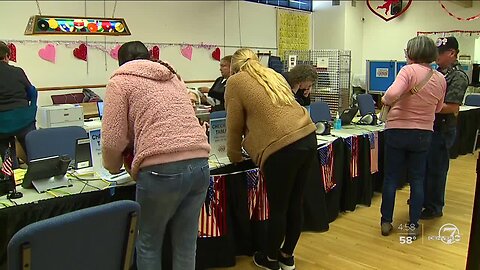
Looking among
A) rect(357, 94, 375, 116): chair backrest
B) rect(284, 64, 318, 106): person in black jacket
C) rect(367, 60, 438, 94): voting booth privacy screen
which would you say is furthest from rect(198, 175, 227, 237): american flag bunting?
rect(367, 60, 438, 94): voting booth privacy screen

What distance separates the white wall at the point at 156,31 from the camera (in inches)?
195

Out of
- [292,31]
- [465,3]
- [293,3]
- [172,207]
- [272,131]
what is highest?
[293,3]

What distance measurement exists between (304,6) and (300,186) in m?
6.97

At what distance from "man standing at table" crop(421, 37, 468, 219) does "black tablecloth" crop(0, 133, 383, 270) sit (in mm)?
496

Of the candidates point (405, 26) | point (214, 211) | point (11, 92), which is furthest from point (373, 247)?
point (405, 26)

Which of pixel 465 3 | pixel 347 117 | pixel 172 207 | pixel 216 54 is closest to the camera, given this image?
pixel 172 207

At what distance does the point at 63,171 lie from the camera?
7.13ft

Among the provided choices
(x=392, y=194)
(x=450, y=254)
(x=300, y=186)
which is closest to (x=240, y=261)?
(x=300, y=186)

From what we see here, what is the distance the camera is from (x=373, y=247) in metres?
2.93

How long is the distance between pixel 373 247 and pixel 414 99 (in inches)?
38.9

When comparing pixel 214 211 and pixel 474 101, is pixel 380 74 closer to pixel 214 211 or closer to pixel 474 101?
pixel 474 101

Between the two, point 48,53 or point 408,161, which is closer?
point 408,161

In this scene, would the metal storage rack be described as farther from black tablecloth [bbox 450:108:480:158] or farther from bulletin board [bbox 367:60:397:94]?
black tablecloth [bbox 450:108:480:158]

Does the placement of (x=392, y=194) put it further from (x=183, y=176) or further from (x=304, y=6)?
(x=304, y=6)
